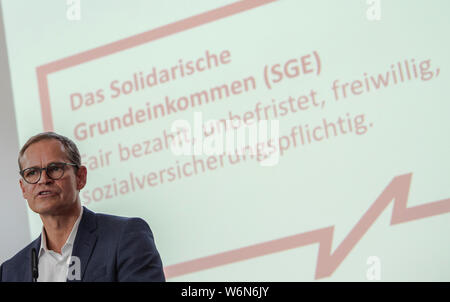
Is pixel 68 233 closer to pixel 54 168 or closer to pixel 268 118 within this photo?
pixel 54 168

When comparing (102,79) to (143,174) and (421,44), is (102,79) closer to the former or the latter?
(143,174)

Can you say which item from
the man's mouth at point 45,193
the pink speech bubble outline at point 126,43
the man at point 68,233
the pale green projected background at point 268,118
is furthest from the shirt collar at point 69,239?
the pink speech bubble outline at point 126,43

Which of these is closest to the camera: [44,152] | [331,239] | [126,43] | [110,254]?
[110,254]

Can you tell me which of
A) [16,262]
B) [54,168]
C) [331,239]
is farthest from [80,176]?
[331,239]

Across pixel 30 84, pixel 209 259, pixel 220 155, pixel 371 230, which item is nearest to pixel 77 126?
pixel 30 84

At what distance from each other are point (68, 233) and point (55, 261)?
9cm

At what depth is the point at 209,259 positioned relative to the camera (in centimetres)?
257

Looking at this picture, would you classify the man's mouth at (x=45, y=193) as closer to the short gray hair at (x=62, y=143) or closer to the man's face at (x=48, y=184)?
the man's face at (x=48, y=184)

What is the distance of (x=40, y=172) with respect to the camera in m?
1.63

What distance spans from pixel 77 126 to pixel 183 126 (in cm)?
52

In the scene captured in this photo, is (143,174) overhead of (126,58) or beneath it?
beneath
